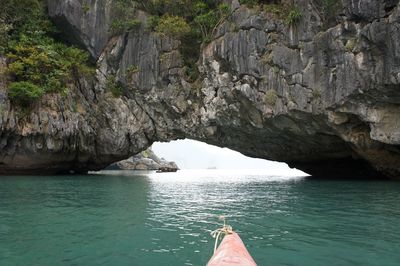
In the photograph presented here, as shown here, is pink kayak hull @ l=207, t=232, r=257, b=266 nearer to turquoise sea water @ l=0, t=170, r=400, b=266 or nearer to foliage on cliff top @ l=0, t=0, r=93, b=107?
turquoise sea water @ l=0, t=170, r=400, b=266

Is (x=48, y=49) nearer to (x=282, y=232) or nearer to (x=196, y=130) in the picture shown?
(x=196, y=130)

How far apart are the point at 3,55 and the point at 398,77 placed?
29.1 metres

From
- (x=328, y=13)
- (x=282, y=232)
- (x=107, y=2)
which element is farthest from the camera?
(x=107, y=2)

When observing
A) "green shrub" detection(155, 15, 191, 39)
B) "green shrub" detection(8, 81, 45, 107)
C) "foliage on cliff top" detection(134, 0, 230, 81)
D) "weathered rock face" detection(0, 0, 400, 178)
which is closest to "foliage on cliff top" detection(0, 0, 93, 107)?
"green shrub" detection(8, 81, 45, 107)

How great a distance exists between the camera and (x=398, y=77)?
1845cm

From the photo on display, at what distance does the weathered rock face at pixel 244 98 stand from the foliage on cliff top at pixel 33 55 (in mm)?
1160

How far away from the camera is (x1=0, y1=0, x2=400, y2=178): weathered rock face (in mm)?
20453

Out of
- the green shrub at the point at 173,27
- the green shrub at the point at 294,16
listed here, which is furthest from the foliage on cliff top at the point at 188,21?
the green shrub at the point at 294,16

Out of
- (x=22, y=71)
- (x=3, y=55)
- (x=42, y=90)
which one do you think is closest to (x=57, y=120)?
(x=42, y=90)

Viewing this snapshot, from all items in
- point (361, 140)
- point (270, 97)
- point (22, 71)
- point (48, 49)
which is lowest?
point (361, 140)

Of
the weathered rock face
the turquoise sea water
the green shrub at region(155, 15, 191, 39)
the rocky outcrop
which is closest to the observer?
the turquoise sea water

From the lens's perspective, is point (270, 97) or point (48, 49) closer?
point (270, 97)

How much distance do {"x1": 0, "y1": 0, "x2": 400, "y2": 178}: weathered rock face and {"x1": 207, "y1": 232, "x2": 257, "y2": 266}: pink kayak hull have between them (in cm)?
1720

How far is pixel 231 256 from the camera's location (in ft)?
15.1
